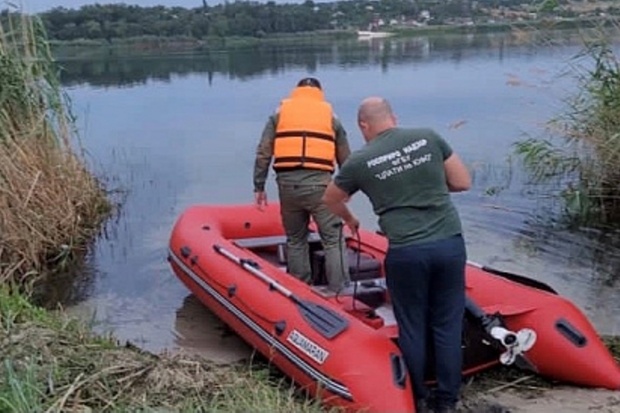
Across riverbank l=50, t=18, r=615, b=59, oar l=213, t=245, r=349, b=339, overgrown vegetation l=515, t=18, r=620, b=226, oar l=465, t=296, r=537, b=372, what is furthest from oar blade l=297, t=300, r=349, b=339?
riverbank l=50, t=18, r=615, b=59

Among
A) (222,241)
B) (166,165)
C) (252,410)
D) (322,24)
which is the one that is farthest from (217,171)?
(322,24)

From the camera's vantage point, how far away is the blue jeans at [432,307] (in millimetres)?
4289

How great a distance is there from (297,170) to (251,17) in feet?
61.0

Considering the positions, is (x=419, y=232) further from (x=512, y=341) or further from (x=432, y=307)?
(x=512, y=341)

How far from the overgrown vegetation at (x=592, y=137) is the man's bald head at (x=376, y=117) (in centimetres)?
421

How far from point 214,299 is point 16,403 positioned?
2814mm

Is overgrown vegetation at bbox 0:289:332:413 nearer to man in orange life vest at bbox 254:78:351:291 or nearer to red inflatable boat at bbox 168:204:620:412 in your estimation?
red inflatable boat at bbox 168:204:620:412

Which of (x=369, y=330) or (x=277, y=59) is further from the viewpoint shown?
(x=277, y=59)

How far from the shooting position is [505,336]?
4484mm

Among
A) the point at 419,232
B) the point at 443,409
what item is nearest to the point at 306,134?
the point at 419,232

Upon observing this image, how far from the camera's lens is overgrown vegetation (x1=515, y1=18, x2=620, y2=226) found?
8328 mm

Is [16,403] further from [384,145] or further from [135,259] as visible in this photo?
[135,259]

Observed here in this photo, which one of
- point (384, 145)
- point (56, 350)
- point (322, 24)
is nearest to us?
point (56, 350)

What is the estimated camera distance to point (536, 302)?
4.84 m
